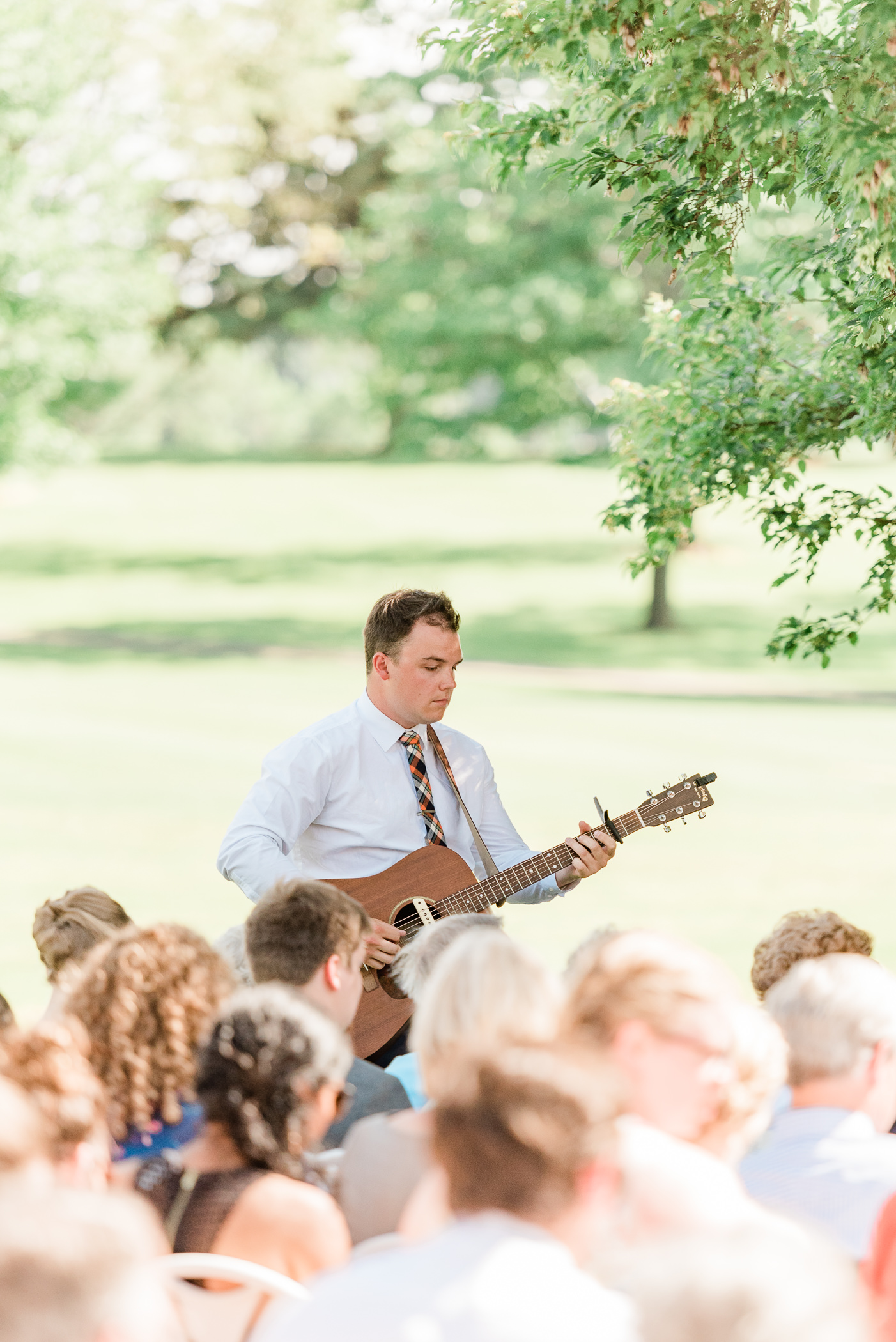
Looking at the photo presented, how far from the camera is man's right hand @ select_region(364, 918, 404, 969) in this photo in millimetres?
4949

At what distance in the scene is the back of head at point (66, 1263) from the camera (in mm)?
1671

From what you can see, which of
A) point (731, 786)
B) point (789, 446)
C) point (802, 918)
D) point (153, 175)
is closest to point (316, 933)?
point (802, 918)

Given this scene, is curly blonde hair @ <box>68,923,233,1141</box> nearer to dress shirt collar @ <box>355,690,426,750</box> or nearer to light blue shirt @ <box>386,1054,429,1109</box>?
light blue shirt @ <box>386,1054,429,1109</box>

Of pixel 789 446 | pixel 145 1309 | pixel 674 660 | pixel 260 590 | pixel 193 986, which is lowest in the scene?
pixel 145 1309

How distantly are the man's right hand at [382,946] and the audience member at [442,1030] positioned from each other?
189 centimetres

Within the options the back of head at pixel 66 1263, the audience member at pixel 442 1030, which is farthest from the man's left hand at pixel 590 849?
the back of head at pixel 66 1263

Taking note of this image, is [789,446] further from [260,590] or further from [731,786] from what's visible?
[260,590]

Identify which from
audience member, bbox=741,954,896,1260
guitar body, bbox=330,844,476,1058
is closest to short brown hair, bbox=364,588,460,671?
guitar body, bbox=330,844,476,1058

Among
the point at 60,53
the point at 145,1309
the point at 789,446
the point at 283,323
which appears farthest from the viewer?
the point at 283,323

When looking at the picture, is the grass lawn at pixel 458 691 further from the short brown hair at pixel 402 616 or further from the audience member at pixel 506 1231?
the audience member at pixel 506 1231

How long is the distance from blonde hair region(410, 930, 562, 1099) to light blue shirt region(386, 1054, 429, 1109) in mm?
877

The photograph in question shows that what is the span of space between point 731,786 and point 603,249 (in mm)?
17888

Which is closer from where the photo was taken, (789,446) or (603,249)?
(789,446)

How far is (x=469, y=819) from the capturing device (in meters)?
5.49
